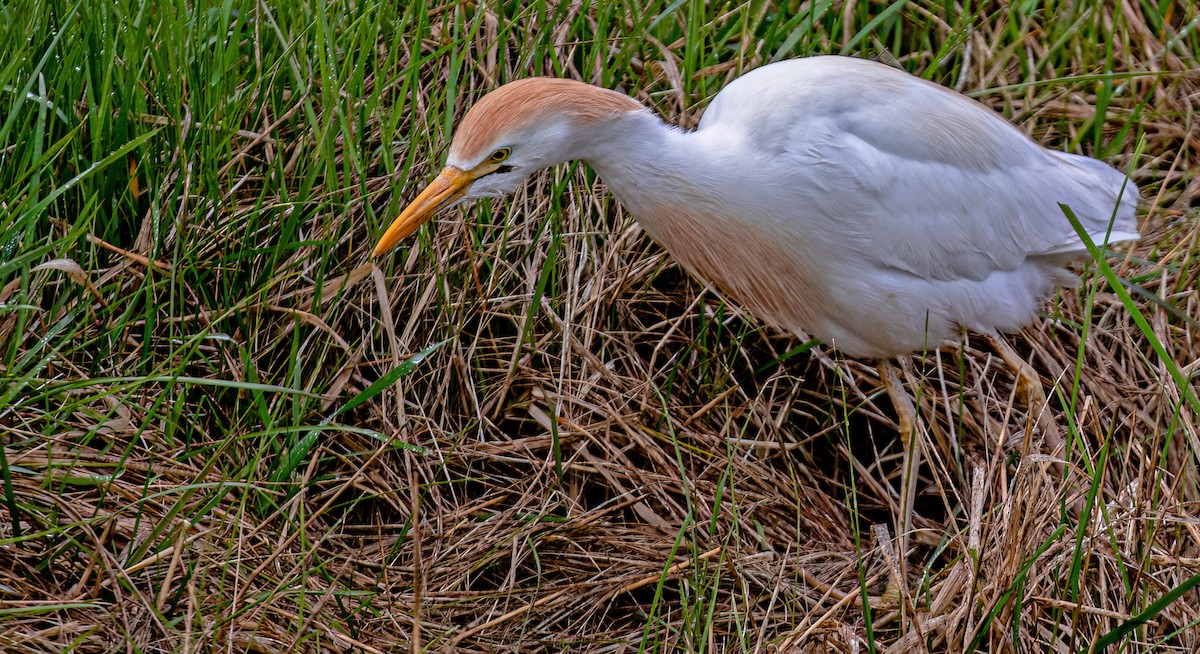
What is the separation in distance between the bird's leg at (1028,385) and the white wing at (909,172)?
225mm

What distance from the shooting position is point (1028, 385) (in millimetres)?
2779

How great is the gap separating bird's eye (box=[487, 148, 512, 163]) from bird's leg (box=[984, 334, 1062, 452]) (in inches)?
47.1

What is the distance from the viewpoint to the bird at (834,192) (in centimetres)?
229

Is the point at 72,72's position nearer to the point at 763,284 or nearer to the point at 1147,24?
the point at 763,284

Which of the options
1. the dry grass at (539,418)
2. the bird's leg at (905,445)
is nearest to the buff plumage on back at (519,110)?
the dry grass at (539,418)

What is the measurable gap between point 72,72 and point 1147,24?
9.57 feet

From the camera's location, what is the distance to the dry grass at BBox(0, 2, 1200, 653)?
83.5 inches

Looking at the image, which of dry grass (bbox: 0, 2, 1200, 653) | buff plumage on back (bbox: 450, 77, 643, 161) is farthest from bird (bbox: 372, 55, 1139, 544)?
dry grass (bbox: 0, 2, 1200, 653)

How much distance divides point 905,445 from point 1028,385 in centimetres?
30

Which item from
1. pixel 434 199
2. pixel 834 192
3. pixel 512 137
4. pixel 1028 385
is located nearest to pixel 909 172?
pixel 834 192

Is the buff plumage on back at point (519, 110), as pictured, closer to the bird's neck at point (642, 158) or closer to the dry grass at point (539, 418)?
the bird's neck at point (642, 158)

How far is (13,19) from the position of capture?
2.79 meters

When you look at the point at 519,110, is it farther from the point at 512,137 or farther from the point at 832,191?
the point at 832,191

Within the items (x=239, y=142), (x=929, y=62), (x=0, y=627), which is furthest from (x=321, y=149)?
(x=929, y=62)
